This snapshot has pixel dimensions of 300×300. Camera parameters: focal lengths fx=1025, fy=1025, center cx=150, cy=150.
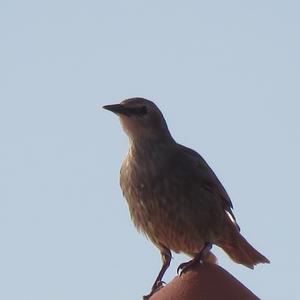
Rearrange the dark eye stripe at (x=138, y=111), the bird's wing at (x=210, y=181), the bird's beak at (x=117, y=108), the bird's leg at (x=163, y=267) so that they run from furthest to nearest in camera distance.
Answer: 1. the bird's wing at (x=210, y=181)
2. the dark eye stripe at (x=138, y=111)
3. the bird's beak at (x=117, y=108)
4. the bird's leg at (x=163, y=267)

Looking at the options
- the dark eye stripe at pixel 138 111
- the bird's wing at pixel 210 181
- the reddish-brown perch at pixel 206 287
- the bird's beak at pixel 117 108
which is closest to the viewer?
the reddish-brown perch at pixel 206 287

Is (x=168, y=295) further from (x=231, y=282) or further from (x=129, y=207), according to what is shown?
(x=129, y=207)

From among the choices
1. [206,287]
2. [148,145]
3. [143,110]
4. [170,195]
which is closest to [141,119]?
[143,110]

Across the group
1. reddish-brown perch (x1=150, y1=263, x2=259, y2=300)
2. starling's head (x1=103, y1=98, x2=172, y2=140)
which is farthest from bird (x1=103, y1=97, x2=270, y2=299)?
reddish-brown perch (x1=150, y1=263, x2=259, y2=300)

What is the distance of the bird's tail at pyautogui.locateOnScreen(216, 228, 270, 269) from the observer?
8.34m

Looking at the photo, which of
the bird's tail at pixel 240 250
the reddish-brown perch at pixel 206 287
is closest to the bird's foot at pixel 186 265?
the reddish-brown perch at pixel 206 287

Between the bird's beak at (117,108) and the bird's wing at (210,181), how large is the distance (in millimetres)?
702

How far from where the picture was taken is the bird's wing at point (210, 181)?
8.45 meters

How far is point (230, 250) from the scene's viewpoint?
332 inches

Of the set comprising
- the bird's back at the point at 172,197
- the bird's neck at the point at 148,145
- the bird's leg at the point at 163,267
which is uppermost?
the bird's neck at the point at 148,145

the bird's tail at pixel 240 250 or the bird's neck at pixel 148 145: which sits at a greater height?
the bird's neck at pixel 148 145

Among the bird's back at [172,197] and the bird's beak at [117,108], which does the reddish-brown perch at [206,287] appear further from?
the bird's beak at [117,108]

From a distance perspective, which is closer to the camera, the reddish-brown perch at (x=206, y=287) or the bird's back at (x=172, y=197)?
the reddish-brown perch at (x=206, y=287)

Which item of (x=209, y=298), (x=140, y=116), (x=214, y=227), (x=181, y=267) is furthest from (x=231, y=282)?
(x=140, y=116)
